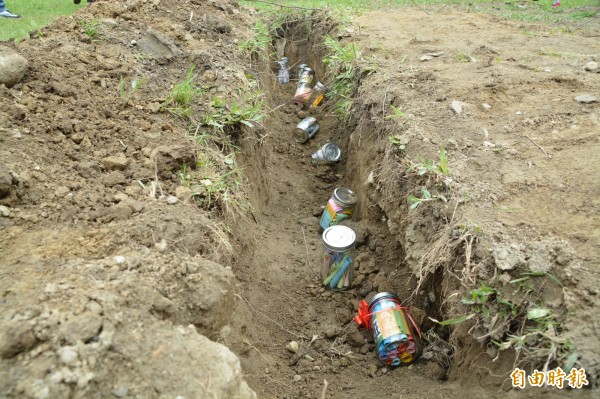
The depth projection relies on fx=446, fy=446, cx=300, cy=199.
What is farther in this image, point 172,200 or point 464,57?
point 464,57

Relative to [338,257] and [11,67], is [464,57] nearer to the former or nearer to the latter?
[338,257]

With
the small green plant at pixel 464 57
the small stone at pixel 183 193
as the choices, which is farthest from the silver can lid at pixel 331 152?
the small stone at pixel 183 193

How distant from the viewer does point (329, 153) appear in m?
4.77

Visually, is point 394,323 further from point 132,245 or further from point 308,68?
point 308,68

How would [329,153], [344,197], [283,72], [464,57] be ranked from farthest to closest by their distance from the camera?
[283,72]
[329,153]
[464,57]
[344,197]

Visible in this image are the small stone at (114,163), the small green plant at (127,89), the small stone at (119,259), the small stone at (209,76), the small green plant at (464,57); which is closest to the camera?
the small stone at (119,259)

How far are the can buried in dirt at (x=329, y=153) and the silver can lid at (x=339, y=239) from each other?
1.55 meters

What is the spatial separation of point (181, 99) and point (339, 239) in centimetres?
167

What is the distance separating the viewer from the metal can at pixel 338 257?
3.23 metres

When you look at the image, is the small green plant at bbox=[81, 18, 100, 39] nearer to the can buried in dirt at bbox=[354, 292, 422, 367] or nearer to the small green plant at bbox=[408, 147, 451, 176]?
the small green plant at bbox=[408, 147, 451, 176]

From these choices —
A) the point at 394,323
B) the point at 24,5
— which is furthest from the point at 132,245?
the point at 24,5

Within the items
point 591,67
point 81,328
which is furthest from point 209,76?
point 591,67

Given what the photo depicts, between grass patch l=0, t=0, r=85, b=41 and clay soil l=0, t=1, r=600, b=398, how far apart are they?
4.22 feet

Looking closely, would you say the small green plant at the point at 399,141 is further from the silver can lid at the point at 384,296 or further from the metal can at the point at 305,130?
the metal can at the point at 305,130
